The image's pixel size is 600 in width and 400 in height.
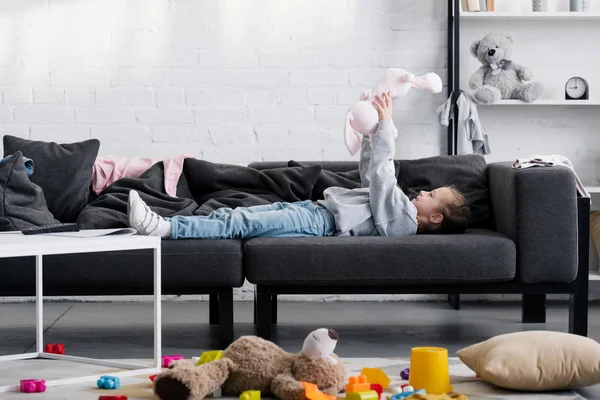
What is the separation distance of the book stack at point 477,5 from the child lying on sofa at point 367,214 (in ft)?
4.00

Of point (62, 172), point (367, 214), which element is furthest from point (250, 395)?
point (62, 172)

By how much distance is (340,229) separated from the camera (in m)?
3.30

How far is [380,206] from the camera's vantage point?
130 inches

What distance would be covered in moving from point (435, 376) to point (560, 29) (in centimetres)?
282

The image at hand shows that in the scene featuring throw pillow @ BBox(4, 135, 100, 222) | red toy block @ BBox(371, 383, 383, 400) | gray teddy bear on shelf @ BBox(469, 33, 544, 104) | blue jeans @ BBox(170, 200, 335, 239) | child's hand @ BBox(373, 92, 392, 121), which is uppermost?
gray teddy bear on shelf @ BBox(469, 33, 544, 104)

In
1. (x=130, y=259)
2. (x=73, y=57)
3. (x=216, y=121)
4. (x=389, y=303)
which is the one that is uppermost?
(x=73, y=57)

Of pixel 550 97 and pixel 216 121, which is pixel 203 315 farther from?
pixel 550 97

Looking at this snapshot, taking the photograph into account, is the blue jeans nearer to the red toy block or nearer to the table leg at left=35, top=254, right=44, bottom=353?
the table leg at left=35, top=254, right=44, bottom=353

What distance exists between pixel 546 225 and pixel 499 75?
4.74ft

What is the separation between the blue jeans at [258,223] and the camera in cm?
314

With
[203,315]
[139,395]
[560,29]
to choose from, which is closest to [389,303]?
[203,315]

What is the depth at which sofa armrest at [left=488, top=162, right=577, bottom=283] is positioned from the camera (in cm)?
315

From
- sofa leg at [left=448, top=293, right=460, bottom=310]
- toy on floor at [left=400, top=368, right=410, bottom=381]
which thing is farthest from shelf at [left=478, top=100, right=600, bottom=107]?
toy on floor at [left=400, top=368, right=410, bottom=381]

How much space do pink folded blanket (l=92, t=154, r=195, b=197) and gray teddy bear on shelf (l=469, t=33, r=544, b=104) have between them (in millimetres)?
1544
